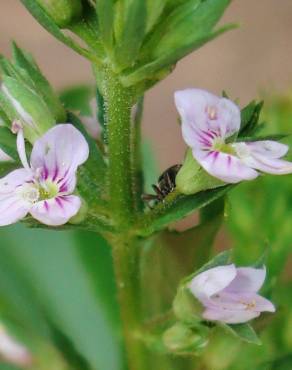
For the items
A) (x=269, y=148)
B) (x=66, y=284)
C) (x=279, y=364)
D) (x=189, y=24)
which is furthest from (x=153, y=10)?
(x=66, y=284)

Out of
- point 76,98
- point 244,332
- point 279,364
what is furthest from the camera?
point 76,98

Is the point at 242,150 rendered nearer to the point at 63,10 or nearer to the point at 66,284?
the point at 63,10

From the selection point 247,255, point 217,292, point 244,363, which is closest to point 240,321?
point 217,292

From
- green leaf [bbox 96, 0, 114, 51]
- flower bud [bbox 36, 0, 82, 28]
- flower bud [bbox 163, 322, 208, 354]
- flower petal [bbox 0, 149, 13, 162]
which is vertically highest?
flower bud [bbox 36, 0, 82, 28]

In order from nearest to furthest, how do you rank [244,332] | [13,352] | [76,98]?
[244,332]
[13,352]
[76,98]

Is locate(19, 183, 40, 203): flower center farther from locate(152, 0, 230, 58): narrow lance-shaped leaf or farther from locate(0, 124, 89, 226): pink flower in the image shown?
locate(152, 0, 230, 58): narrow lance-shaped leaf

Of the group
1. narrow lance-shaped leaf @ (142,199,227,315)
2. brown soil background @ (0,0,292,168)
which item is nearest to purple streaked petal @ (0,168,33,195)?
narrow lance-shaped leaf @ (142,199,227,315)
